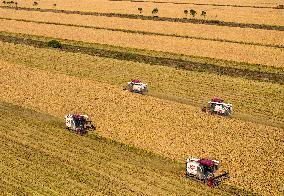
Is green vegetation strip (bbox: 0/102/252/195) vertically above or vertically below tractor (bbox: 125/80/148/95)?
below

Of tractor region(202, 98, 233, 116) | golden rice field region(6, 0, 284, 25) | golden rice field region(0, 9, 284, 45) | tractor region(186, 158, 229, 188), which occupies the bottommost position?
tractor region(186, 158, 229, 188)

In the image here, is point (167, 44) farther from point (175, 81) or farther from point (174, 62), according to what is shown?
point (175, 81)

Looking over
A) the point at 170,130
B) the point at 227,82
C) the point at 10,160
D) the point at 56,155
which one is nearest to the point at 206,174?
the point at 170,130

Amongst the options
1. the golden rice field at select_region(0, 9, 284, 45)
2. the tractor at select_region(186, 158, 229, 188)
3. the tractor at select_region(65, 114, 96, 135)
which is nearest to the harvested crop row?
the tractor at select_region(186, 158, 229, 188)

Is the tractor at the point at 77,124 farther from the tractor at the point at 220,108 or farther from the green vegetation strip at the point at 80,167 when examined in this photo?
the tractor at the point at 220,108

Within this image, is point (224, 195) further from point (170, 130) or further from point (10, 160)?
point (10, 160)

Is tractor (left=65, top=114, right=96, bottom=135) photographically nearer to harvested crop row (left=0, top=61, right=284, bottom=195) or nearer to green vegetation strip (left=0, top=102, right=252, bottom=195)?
green vegetation strip (left=0, top=102, right=252, bottom=195)

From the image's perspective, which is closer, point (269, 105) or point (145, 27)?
point (269, 105)
